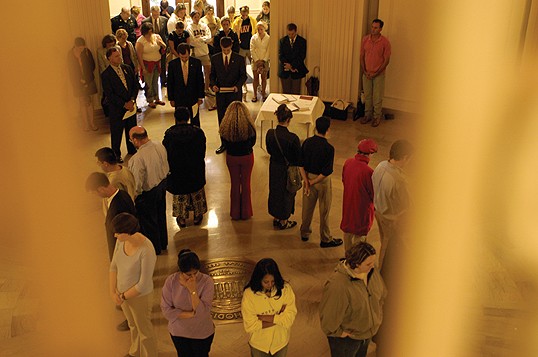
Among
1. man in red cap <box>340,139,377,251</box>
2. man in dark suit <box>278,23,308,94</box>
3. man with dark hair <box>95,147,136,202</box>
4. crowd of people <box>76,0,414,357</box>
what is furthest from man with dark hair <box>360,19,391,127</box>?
man with dark hair <box>95,147,136,202</box>

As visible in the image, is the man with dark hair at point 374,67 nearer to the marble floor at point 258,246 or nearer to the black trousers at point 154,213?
the marble floor at point 258,246

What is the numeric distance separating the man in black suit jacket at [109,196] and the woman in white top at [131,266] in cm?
39

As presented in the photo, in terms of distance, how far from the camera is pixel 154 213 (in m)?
4.88

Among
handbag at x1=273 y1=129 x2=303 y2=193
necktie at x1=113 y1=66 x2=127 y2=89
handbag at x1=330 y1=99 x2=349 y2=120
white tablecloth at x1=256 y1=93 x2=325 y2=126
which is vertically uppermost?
necktie at x1=113 y1=66 x2=127 y2=89

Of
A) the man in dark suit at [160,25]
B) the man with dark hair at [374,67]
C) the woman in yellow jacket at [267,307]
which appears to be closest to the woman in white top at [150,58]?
the man in dark suit at [160,25]

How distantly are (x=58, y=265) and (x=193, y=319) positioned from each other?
251 cm

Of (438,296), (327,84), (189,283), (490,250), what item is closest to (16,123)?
(438,296)

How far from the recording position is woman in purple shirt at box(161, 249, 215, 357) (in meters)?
3.13

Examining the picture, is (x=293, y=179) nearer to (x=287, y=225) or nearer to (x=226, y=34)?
(x=287, y=225)

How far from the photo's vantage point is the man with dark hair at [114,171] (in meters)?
4.11

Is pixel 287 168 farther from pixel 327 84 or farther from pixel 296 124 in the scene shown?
pixel 327 84

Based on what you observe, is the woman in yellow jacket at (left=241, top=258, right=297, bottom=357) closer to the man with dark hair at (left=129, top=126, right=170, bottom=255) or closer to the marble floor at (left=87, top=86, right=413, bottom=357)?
the marble floor at (left=87, top=86, right=413, bottom=357)

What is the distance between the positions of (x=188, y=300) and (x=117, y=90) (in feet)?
13.8

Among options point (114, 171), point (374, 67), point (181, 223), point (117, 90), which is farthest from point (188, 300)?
point (374, 67)
